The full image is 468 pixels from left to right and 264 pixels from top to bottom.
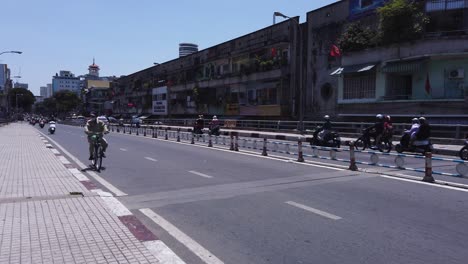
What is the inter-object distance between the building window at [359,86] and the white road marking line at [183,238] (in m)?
26.9

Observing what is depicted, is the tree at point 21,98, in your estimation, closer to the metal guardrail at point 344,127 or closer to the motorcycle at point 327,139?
the metal guardrail at point 344,127

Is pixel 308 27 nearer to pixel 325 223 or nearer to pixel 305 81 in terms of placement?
pixel 305 81

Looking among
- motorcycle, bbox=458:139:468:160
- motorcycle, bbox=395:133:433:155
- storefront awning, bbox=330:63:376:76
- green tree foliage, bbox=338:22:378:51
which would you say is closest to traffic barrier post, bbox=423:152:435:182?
motorcycle, bbox=458:139:468:160

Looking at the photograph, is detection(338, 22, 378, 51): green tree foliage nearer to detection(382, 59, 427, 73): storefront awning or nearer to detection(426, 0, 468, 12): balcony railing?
detection(382, 59, 427, 73): storefront awning

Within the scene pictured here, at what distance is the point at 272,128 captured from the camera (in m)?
37.5

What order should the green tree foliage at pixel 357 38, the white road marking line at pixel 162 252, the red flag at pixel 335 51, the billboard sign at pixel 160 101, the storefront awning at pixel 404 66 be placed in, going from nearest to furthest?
the white road marking line at pixel 162 252, the storefront awning at pixel 404 66, the green tree foliage at pixel 357 38, the red flag at pixel 335 51, the billboard sign at pixel 160 101

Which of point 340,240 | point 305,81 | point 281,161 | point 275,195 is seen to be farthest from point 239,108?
point 340,240

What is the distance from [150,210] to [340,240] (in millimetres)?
3406

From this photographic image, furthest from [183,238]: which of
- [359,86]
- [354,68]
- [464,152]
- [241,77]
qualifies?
[241,77]

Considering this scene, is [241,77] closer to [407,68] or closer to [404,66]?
[404,66]

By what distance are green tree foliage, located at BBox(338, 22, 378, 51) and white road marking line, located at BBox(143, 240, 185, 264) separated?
29.5 m

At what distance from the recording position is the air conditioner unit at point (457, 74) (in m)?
26.2

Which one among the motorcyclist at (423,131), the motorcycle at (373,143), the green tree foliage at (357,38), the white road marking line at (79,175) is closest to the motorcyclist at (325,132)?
the motorcycle at (373,143)

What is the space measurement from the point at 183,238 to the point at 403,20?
2765 centimetres
